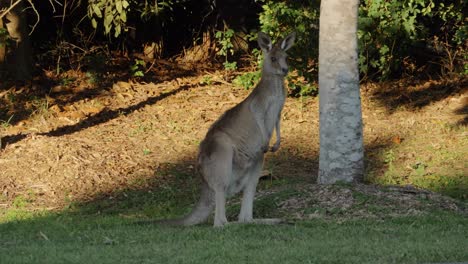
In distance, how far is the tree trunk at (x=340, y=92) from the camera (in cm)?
1017

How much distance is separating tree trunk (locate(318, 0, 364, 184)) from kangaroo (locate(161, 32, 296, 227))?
1.08 metres

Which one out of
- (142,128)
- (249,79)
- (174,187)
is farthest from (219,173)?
(249,79)

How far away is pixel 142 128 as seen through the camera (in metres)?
14.4

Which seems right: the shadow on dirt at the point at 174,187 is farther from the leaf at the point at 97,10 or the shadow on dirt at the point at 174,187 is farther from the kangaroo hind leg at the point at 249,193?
the leaf at the point at 97,10

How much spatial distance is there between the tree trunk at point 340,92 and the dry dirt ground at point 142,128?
15.9 inches

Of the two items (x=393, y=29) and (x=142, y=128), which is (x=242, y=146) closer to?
(x=142, y=128)

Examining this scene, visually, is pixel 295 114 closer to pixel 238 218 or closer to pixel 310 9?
pixel 310 9

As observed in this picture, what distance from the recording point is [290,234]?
814cm

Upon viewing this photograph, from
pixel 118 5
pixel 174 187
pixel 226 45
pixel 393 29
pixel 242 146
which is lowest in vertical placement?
pixel 174 187

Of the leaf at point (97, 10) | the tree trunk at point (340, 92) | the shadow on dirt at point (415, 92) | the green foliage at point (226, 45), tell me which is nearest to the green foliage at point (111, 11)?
the leaf at point (97, 10)

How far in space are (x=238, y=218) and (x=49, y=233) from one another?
1925 millimetres

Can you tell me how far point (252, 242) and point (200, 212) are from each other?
1275 mm

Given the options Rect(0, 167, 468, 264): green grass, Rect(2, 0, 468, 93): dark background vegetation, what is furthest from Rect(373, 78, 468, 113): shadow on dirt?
Rect(0, 167, 468, 264): green grass

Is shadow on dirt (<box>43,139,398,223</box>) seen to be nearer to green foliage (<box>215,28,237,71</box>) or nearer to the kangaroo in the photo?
the kangaroo
